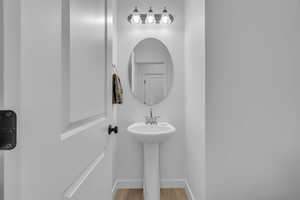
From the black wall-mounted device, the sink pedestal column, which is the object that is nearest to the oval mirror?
the sink pedestal column

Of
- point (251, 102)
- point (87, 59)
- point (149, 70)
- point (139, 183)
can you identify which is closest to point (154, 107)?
point (149, 70)

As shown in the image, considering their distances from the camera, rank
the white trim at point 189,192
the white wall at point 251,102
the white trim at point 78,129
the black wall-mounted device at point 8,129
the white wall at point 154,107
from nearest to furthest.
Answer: the black wall-mounted device at point 8,129, the white trim at point 78,129, the white wall at point 251,102, the white trim at point 189,192, the white wall at point 154,107

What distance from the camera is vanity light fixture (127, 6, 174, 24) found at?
8.64 feet

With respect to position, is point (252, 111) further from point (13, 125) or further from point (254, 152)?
point (13, 125)

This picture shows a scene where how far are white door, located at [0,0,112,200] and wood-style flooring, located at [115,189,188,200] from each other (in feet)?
5.45

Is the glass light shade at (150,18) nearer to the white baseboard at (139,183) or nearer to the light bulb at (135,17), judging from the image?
the light bulb at (135,17)

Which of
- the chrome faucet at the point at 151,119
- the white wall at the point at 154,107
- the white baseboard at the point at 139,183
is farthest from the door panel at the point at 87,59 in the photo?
the white baseboard at the point at 139,183

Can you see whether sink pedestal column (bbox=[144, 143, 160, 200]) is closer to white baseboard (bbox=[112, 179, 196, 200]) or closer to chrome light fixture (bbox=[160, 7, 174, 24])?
white baseboard (bbox=[112, 179, 196, 200])

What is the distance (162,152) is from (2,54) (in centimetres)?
251

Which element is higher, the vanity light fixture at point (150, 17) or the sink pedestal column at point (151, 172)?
the vanity light fixture at point (150, 17)

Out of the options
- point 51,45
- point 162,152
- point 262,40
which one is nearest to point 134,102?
point 162,152

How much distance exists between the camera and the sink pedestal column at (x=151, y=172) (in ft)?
7.59

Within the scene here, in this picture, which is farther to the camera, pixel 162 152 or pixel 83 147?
pixel 162 152

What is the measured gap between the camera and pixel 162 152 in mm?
2762
